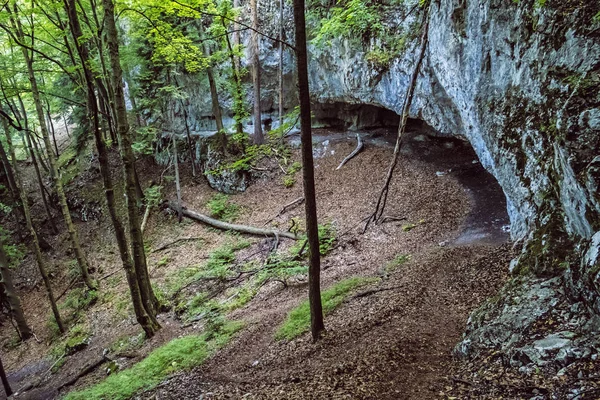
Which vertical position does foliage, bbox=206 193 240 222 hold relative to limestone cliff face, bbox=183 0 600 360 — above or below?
below

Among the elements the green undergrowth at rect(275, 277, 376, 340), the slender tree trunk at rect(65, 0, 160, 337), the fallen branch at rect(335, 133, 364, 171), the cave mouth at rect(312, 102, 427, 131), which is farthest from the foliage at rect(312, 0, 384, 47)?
the green undergrowth at rect(275, 277, 376, 340)

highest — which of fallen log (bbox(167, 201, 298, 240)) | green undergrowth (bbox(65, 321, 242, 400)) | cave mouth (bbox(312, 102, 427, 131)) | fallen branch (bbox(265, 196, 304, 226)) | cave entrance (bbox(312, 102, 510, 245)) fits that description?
cave mouth (bbox(312, 102, 427, 131))

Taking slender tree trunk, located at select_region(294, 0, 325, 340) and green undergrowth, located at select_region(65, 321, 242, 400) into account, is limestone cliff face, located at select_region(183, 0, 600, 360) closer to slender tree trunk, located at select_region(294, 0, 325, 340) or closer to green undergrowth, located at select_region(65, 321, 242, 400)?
slender tree trunk, located at select_region(294, 0, 325, 340)

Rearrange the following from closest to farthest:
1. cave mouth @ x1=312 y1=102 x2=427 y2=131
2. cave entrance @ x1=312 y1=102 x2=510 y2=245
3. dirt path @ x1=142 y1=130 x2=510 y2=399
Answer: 1. dirt path @ x1=142 y1=130 x2=510 y2=399
2. cave entrance @ x1=312 y1=102 x2=510 y2=245
3. cave mouth @ x1=312 y1=102 x2=427 y2=131

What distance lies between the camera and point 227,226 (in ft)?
49.8

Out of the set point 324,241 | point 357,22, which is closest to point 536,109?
point 324,241

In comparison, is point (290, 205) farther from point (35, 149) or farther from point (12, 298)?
point (35, 149)

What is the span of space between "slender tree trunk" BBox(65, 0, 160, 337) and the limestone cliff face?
7.38 m

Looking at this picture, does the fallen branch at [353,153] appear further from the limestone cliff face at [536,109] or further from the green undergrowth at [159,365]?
the green undergrowth at [159,365]

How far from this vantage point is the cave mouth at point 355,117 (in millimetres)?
18175

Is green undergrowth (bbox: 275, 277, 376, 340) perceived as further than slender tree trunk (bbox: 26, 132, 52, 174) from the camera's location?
No

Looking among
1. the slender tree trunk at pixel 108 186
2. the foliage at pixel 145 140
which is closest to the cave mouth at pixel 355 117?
the foliage at pixel 145 140

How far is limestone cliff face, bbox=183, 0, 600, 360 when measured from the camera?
4.09 m

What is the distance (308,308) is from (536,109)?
5649mm
